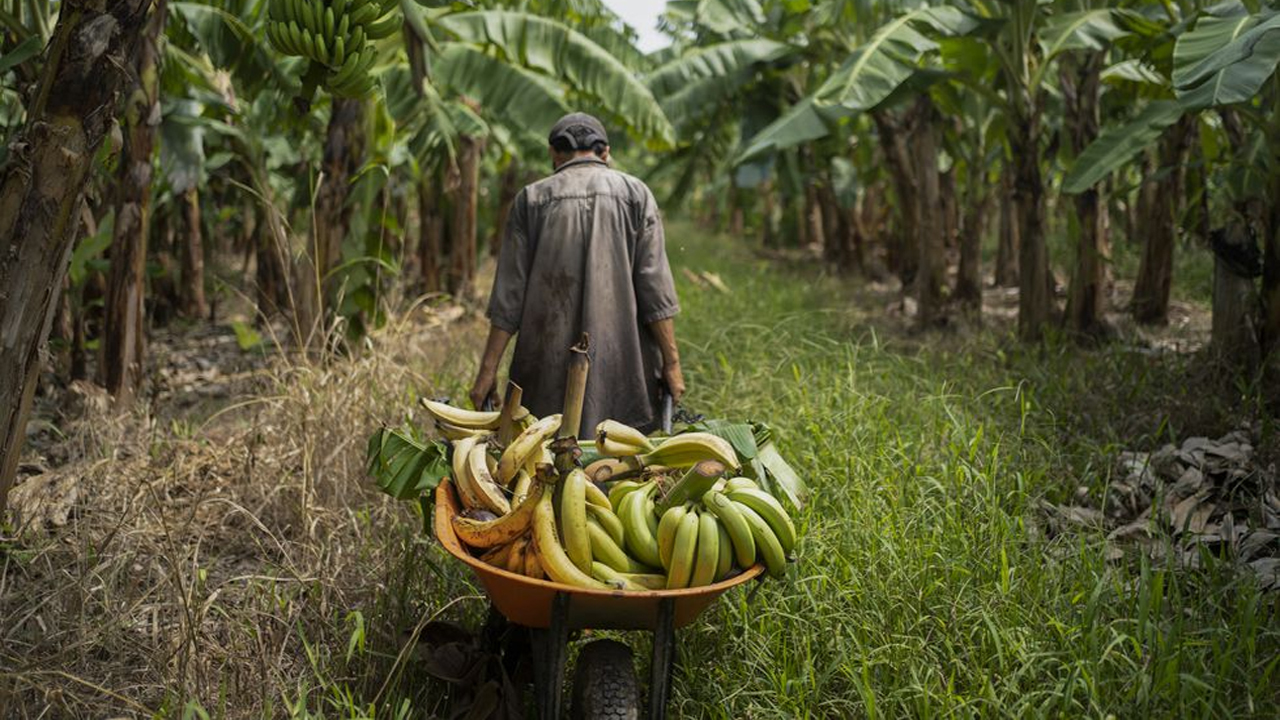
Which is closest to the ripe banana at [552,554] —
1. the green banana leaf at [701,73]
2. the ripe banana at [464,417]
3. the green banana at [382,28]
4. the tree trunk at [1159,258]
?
the ripe banana at [464,417]

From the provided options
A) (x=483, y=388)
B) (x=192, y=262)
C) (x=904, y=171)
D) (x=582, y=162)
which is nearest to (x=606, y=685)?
(x=483, y=388)

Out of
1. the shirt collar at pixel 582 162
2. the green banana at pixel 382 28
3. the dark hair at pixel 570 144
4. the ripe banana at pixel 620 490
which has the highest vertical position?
the green banana at pixel 382 28

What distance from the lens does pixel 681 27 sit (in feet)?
45.2

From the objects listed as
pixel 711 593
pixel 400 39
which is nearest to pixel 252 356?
pixel 400 39

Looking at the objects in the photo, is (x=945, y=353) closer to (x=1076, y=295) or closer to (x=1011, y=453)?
(x=1076, y=295)

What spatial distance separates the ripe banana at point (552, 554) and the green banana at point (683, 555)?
154 mm

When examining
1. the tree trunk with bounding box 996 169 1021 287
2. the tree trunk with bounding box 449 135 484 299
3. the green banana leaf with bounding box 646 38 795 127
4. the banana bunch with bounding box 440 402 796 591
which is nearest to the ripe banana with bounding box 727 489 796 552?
the banana bunch with bounding box 440 402 796 591

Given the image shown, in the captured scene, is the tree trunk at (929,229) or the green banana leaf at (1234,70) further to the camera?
the tree trunk at (929,229)

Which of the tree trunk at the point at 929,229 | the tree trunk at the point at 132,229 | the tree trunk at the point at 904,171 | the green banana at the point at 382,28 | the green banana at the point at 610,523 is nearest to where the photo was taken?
the green banana at the point at 610,523

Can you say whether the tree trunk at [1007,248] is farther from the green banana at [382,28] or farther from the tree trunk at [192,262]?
the green banana at [382,28]

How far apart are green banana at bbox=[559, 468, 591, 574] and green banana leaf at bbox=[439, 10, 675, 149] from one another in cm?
476

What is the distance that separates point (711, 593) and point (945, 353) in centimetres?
423

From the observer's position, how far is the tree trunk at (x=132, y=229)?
16.9 ft

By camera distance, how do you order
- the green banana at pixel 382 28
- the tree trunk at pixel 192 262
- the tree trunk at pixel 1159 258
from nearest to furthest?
1. the green banana at pixel 382 28
2. the tree trunk at pixel 1159 258
3. the tree trunk at pixel 192 262
